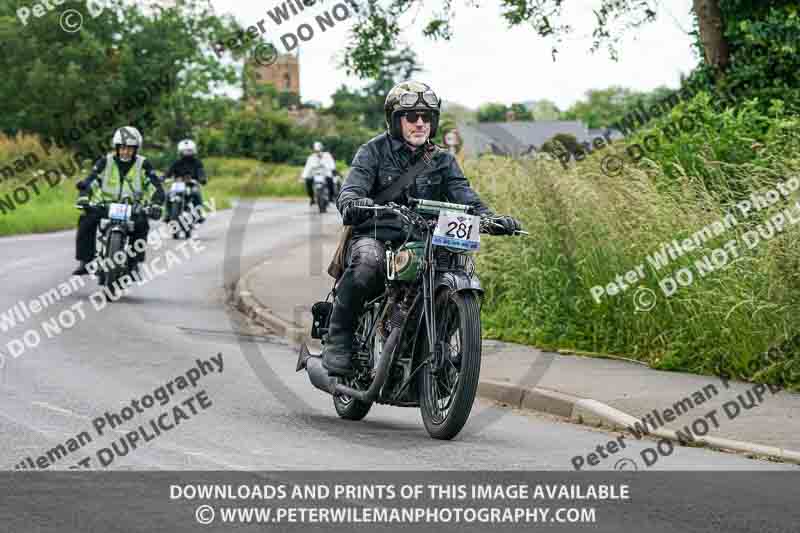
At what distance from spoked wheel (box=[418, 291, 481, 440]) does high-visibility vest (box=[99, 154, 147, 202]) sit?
10.7m

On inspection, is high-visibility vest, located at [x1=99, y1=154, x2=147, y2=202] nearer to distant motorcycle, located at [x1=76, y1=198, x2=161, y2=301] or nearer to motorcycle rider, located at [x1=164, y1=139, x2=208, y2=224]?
distant motorcycle, located at [x1=76, y1=198, x2=161, y2=301]

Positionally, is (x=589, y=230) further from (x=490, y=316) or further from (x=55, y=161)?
(x=55, y=161)

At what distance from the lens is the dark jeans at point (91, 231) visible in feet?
61.5

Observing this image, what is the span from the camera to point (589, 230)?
47.4 feet

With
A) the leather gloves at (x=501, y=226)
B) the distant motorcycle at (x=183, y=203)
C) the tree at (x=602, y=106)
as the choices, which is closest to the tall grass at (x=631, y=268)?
the leather gloves at (x=501, y=226)

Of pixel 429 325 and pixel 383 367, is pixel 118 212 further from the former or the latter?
pixel 429 325

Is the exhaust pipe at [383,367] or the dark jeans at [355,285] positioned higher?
the dark jeans at [355,285]

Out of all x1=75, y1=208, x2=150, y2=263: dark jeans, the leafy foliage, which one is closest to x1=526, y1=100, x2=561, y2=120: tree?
the leafy foliage

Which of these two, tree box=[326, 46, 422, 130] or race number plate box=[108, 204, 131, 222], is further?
tree box=[326, 46, 422, 130]

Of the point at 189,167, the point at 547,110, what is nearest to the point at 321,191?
the point at 189,167

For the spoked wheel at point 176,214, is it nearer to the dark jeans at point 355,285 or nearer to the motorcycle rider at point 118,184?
the motorcycle rider at point 118,184

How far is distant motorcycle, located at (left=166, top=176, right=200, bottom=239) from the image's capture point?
97.7 ft

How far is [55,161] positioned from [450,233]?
122 ft

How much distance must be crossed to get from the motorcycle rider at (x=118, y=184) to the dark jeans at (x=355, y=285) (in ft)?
32.5
